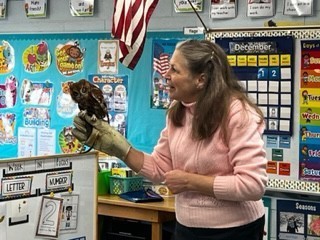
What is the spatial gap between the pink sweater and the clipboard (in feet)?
5.42

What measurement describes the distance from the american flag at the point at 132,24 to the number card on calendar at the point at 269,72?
586 mm

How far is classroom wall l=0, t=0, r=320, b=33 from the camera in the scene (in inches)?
148

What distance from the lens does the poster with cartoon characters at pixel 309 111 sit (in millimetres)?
3504

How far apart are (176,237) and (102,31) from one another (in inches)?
98.0

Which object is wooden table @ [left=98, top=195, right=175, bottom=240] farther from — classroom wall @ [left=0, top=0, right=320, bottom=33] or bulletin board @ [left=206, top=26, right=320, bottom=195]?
classroom wall @ [left=0, top=0, right=320, bottom=33]

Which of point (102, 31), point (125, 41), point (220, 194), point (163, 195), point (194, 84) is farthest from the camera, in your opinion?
point (102, 31)

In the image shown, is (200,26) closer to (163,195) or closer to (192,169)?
(163,195)

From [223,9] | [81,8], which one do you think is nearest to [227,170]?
[223,9]

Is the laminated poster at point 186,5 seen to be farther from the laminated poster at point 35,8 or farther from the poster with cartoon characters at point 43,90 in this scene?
the laminated poster at point 35,8

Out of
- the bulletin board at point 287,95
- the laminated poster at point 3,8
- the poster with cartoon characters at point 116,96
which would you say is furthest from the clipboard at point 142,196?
the laminated poster at point 3,8

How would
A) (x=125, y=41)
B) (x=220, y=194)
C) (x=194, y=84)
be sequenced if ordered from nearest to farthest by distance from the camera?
1. (x=220, y=194)
2. (x=194, y=84)
3. (x=125, y=41)

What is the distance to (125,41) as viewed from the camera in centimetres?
347

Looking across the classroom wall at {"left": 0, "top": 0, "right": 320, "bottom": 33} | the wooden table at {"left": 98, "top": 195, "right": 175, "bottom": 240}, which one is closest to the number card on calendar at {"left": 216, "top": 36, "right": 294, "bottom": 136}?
the classroom wall at {"left": 0, "top": 0, "right": 320, "bottom": 33}

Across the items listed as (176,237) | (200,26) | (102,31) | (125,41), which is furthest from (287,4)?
(176,237)
